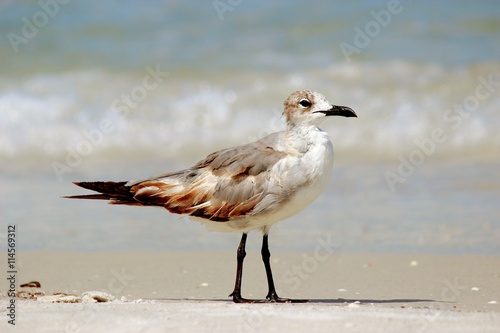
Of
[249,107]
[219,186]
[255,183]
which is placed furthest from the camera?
[249,107]

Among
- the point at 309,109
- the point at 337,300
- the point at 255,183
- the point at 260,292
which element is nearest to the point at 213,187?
the point at 255,183

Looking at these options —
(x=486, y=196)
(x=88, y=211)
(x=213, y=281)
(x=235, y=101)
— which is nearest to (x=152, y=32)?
(x=235, y=101)

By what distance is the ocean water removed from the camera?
9.03 metres

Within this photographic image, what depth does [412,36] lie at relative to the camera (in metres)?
17.2

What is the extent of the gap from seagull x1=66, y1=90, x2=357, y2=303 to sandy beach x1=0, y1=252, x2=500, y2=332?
23.7 inches

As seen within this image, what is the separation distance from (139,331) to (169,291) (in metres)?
2.01

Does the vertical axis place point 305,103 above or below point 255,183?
above

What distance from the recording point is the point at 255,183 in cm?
597

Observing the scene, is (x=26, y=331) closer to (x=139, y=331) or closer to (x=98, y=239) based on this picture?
(x=139, y=331)

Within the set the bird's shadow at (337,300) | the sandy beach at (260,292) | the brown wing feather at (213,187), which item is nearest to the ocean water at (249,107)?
the sandy beach at (260,292)

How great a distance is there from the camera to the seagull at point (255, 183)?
5.90 m

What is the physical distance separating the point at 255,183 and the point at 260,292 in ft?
3.47

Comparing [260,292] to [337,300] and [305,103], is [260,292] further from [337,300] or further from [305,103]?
[305,103]

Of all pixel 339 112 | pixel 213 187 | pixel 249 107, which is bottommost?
pixel 213 187
